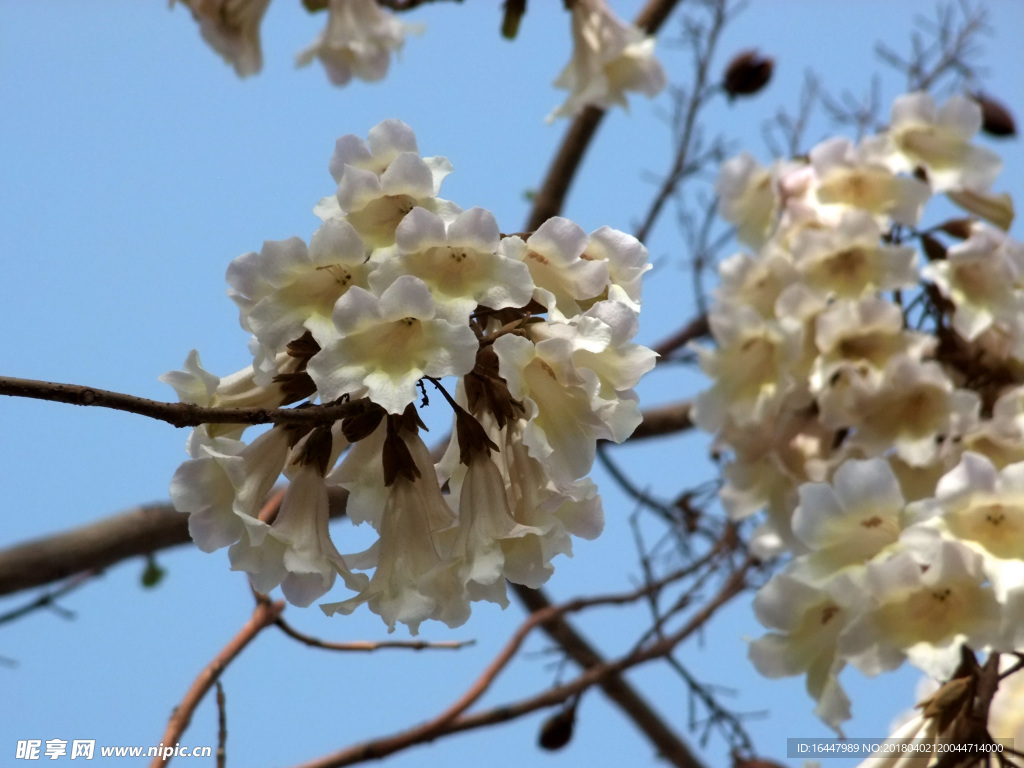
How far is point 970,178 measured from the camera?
1.53 m

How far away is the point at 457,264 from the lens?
717mm

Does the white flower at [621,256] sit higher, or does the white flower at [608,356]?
the white flower at [621,256]

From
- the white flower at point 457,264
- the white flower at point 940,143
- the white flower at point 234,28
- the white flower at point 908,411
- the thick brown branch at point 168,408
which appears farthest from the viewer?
the white flower at point 234,28

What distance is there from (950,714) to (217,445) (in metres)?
0.75

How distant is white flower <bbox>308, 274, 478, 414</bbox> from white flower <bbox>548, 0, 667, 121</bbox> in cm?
126

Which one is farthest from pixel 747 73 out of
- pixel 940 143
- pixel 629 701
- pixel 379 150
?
pixel 379 150

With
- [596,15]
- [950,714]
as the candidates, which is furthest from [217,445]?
[596,15]

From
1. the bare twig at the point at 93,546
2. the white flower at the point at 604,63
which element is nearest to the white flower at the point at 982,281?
the white flower at the point at 604,63

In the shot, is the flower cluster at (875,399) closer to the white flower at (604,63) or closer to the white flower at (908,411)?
the white flower at (908,411)

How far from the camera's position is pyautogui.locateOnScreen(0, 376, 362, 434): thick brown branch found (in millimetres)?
590

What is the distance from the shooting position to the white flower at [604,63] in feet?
5.95

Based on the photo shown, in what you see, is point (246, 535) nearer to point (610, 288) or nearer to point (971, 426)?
point (610, 288)

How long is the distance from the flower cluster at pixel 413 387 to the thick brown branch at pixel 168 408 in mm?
15

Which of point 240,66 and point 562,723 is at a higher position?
point 240,66
